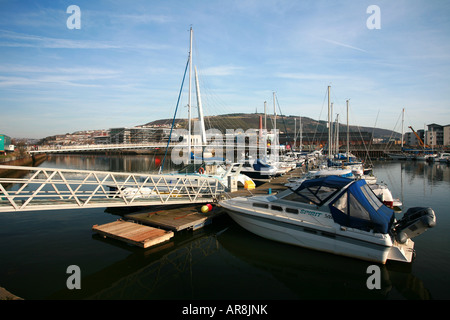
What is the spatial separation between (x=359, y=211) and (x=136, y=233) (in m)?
8.92

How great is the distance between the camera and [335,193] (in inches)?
384

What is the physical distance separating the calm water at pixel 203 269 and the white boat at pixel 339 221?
0.50 meters

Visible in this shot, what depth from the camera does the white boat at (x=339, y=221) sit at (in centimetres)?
861

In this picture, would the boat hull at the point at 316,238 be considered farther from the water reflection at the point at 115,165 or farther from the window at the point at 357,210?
the water reflection at the point at 115,165

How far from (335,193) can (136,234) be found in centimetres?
832

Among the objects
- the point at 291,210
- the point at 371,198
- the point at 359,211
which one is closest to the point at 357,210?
the point at 359,211

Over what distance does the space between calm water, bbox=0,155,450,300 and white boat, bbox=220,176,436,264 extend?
0.50 metres

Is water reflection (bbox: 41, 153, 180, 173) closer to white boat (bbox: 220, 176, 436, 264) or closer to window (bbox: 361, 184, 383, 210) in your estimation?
white boat (bbox: 220, 176, 436, 264)

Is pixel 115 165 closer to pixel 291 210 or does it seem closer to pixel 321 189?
pixel 291 210

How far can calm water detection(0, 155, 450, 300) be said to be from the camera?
24.3 ft

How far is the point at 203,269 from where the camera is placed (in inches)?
348

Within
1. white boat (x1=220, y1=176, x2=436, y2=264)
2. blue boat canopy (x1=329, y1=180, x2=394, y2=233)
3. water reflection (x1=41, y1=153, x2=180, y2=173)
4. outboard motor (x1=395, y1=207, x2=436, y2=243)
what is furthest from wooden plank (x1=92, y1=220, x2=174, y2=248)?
water reflection (x1=41, y1=153, x2=180, y2=173)

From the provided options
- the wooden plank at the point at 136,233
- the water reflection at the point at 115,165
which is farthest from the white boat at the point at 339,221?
the water reflection at the point at 115,165
